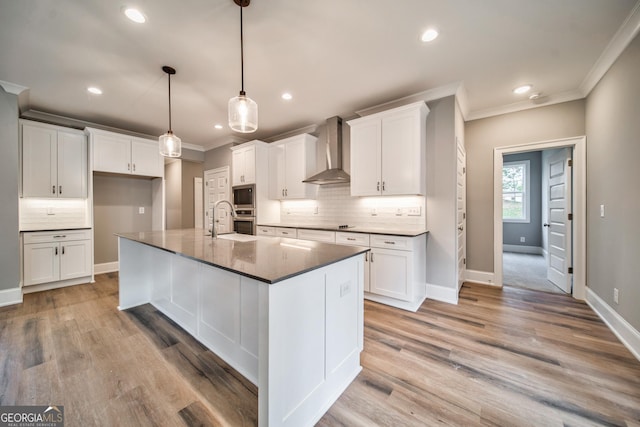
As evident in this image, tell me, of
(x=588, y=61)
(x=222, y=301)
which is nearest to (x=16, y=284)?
(x=222, y=301)

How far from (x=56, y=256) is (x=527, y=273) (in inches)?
304

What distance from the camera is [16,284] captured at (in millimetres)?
2994

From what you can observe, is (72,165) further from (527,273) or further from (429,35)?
(527,273)

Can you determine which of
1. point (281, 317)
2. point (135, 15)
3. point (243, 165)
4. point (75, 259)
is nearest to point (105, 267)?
point (75, 259)

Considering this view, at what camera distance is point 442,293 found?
305cm

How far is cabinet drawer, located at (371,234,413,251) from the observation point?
274 cm

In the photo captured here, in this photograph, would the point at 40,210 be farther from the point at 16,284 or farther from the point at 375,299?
the point at 375,299

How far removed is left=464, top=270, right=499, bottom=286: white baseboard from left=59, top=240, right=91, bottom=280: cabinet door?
6041 mm

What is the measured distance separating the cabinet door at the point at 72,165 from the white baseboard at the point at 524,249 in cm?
903

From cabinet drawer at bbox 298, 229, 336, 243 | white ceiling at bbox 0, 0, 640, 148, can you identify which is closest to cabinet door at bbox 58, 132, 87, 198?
white ceiling at bbox 0, 0, 640, 148

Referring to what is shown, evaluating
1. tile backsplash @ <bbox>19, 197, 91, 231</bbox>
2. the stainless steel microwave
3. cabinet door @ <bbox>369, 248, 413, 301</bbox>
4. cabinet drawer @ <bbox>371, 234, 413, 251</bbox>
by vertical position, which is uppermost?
the stainless steel microwave

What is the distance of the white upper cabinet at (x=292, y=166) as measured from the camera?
418 centimetres

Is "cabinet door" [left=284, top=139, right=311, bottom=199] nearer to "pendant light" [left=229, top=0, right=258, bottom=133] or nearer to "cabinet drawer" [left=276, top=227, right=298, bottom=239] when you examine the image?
"cabinet drawer" [left=276, top=227, right=298, bottom=239]

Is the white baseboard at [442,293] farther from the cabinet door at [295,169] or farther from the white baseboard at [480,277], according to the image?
the cabinet door at [295,169]
